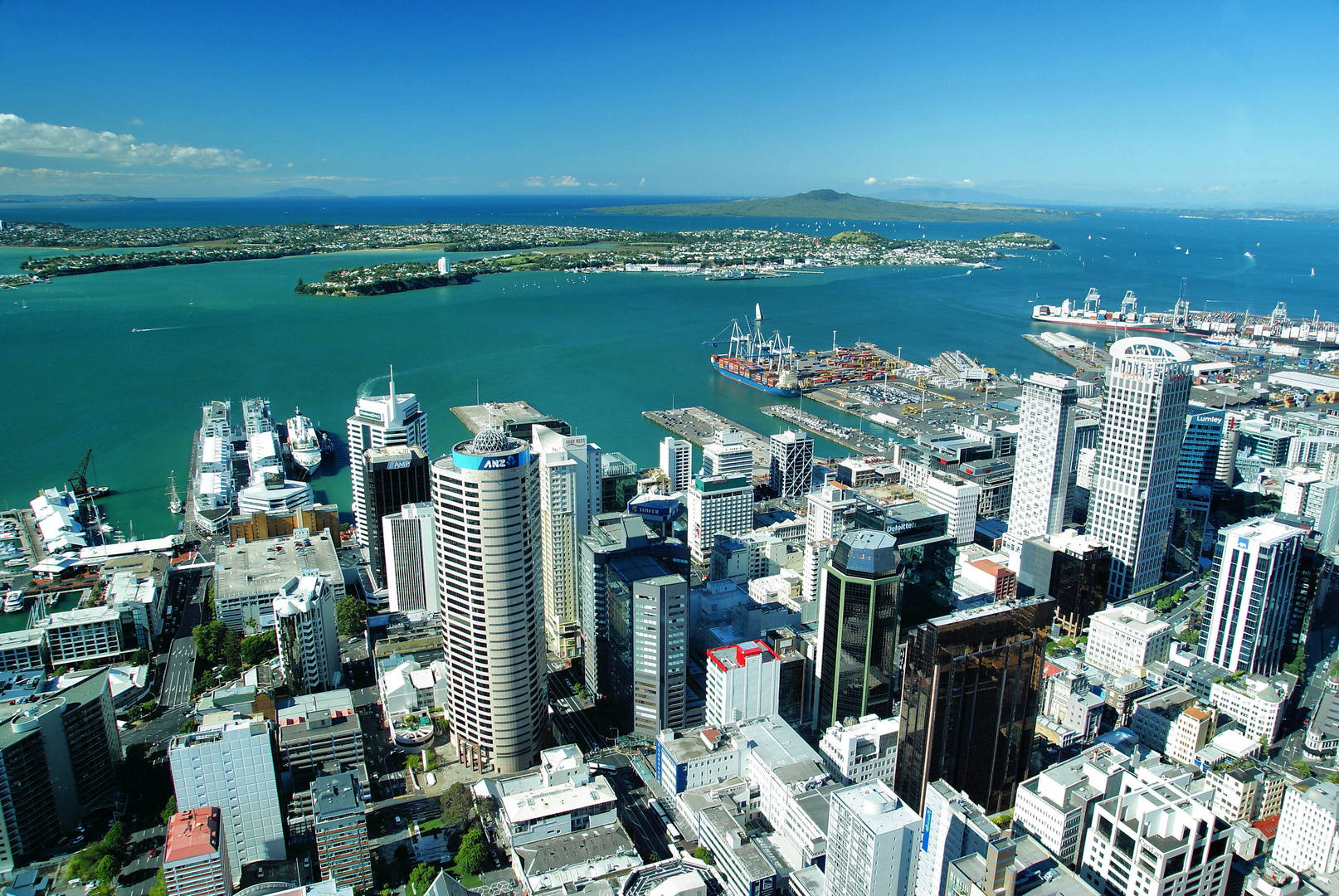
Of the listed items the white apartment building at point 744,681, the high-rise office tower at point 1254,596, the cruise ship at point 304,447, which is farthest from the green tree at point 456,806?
the cruise ship at point 304,447

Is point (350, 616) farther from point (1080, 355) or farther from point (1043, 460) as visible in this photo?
point (1080, 355)

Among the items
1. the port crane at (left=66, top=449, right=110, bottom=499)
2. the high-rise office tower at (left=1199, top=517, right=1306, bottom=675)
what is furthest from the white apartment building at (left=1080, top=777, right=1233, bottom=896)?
the port crane at (left=66, top=449, right=110, bottom=499)

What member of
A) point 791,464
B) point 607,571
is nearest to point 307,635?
point 607,571

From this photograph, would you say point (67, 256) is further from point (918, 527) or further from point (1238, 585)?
point (1238, 585)

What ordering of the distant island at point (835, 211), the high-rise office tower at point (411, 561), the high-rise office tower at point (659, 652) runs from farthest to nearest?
the distant island at point (835, 211), the high-rise office tower at point (411, 561), the high-rise office tower at point (659, 652)

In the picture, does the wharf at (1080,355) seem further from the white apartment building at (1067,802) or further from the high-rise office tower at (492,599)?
the high-rise office tower at (492,599)

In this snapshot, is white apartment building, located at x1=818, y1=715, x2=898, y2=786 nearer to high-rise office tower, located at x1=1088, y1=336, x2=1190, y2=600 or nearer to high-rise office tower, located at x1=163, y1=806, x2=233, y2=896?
high-rise office tower, located at x1=163, y1=806, x2=233, y2=896
